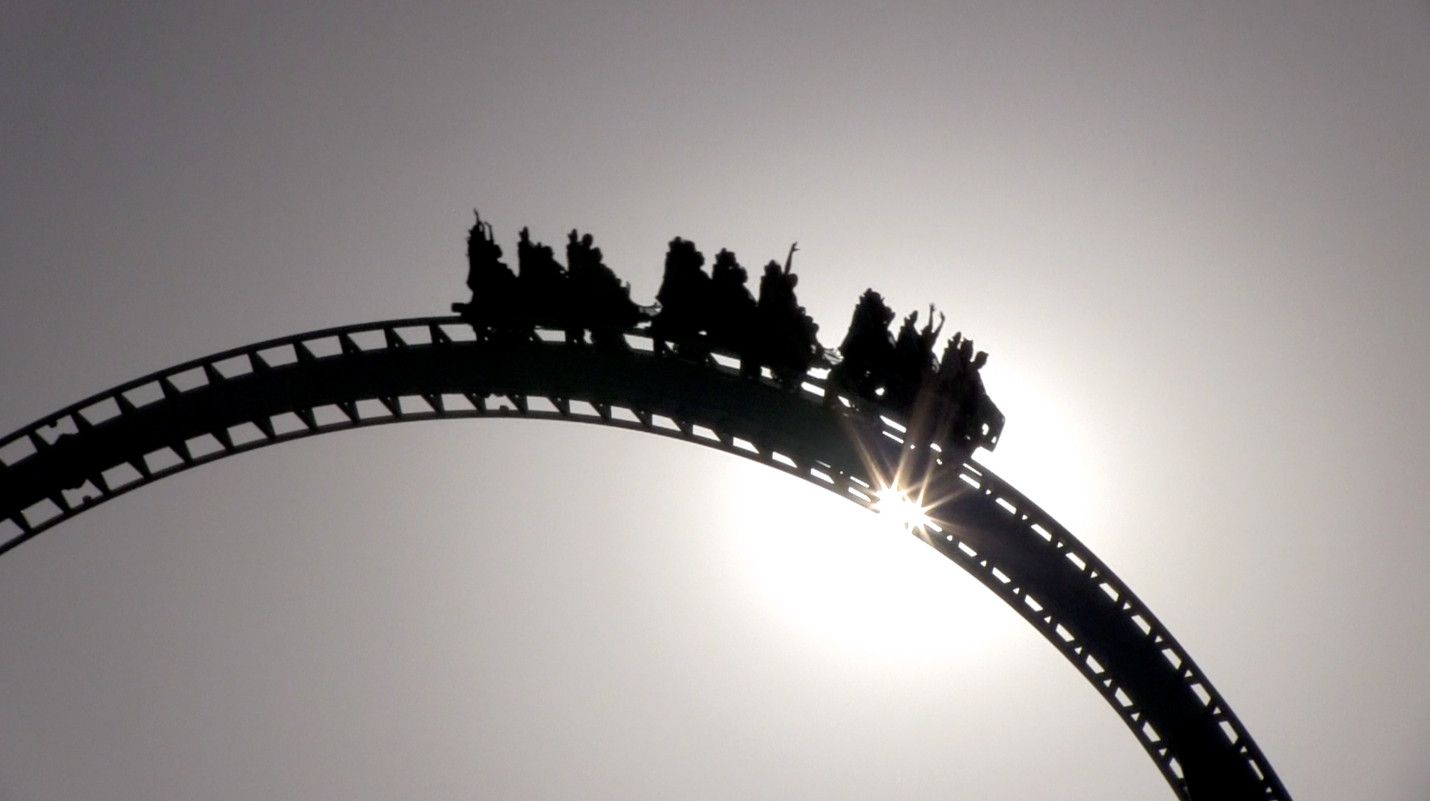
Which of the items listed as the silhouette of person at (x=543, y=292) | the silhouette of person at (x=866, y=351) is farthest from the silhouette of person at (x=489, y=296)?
the silhouette of person at (x=866, y=351)

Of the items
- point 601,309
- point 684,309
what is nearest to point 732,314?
point 684,309

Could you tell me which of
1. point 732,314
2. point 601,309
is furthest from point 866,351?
point 601,309

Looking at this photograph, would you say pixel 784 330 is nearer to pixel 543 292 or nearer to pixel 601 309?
pixel 601 309

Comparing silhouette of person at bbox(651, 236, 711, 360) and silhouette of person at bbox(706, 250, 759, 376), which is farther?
silhouette of person at bbox(651, 236, 711, 360)

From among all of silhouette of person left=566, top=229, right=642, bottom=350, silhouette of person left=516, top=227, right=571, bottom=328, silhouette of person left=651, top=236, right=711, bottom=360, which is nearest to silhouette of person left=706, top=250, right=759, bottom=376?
silhouette of person left=651, top=236, right=711, bottom=360

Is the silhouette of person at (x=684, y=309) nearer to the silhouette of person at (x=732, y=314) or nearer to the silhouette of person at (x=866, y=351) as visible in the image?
the silhouette of person at (x=732, y=314)

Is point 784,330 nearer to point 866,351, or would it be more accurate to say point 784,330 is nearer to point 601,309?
point 866,351

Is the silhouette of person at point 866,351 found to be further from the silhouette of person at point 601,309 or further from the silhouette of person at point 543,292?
the silhouette of person at point 543,292

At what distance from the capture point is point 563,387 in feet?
43.5

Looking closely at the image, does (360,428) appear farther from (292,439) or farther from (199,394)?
(199,394)

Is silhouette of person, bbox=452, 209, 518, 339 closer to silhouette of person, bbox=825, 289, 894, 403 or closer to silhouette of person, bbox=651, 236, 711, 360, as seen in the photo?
silhouette of person, bbox=651, 236, 711, 360

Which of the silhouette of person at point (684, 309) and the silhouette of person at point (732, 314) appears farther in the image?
the silhouette of person at point (684, 309)

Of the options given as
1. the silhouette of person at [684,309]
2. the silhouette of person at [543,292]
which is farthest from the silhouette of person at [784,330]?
the silhouette of person at [543,292]

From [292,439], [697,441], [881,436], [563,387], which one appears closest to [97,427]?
[292,439]
